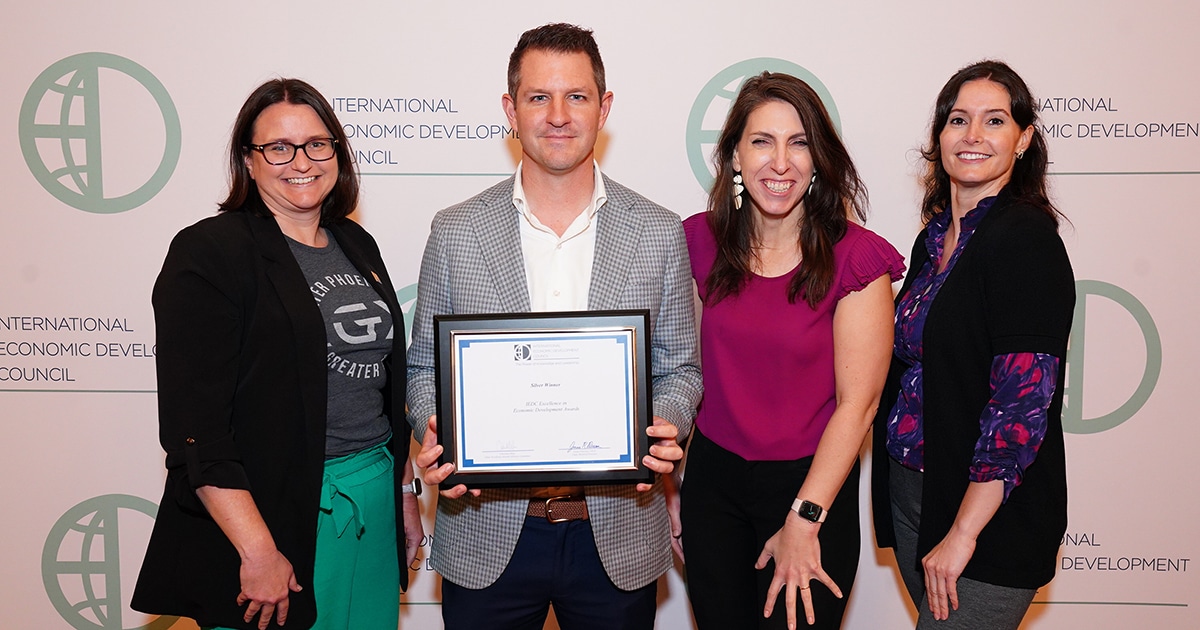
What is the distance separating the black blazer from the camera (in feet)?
6.20

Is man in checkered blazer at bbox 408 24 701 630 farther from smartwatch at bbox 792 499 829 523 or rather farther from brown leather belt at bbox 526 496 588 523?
smartwatch at bbox 792 499 829 523

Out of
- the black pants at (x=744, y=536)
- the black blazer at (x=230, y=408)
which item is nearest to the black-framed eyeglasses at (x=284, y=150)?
the black blazer at (x=230, y=408)

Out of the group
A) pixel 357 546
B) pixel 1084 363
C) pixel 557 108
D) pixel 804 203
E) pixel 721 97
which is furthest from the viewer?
pixel 1084 363

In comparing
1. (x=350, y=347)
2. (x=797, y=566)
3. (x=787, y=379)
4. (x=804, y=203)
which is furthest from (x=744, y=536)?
(x=350, y=347)

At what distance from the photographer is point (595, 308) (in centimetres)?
210

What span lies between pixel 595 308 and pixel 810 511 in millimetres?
780

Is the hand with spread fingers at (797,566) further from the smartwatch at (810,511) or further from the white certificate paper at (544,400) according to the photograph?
the white certificate paper at (544,400)

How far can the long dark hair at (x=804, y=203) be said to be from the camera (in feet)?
7.12

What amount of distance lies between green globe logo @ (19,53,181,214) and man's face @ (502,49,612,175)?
1.73m

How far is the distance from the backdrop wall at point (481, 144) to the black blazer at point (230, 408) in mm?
1157

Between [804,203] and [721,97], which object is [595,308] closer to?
[804,203]

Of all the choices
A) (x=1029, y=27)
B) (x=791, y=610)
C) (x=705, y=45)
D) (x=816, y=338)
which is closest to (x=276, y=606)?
(x=791, y=610)

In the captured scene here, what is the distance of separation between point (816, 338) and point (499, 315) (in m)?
0.87

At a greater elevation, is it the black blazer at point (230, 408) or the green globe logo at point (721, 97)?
the green globe logo at point (721, 97)
